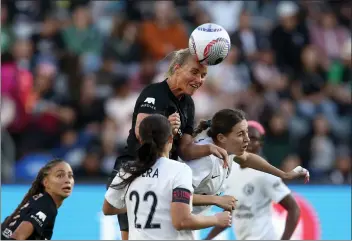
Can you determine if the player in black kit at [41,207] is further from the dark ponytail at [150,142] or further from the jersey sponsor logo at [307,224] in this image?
the jersey sponsor logo at [307,224]

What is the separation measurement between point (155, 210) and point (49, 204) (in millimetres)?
1253

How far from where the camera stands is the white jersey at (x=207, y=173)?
278 inches

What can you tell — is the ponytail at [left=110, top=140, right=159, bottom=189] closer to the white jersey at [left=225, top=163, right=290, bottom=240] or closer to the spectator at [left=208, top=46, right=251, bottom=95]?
the white jersey at [left=225, top=163, right=290, bottom=240]

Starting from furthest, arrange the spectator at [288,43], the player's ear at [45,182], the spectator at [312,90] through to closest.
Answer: the spectator at [288,43] < the spectator at [312,90] < the player's ear at [45,182]

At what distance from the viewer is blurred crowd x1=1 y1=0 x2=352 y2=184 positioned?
12.8 meters

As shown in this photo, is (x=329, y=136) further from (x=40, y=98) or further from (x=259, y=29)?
(x=40, y=98)

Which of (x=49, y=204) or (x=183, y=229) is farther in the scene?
(x=49, y=204)

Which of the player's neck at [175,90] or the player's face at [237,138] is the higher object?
the player's neck at [175,90]

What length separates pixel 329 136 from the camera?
1333 centimetres

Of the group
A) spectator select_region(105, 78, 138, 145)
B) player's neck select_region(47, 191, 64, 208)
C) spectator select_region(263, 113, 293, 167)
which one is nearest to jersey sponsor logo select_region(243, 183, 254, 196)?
player's neck select_region(47, 191, 64, 208)

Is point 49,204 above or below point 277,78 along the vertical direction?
below

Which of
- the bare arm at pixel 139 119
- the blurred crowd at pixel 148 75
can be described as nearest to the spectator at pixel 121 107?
the blurred crowd at pixel 148 75

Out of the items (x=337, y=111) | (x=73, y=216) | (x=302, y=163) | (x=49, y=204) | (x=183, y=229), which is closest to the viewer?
(x=183, y=229)

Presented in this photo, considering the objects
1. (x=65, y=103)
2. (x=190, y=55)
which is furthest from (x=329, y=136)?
(x=190, y=55)
